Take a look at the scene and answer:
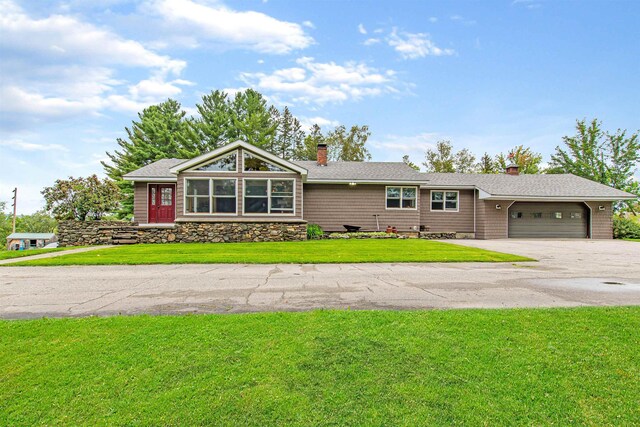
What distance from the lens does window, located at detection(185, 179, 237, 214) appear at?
1641 cm

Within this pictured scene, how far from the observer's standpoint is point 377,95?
26.0 m

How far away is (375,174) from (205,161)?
973 cm

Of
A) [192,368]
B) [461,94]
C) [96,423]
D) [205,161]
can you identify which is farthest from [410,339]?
[461,94]

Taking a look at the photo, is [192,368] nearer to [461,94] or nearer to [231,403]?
[231,403]

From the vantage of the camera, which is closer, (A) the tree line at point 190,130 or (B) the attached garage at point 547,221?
(B) the attached garage at point 547,221

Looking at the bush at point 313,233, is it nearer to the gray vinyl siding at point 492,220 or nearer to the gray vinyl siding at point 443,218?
the gray vinyl siding at point 443,218

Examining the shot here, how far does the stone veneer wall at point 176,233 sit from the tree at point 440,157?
32.9m

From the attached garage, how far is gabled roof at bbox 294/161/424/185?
24.2 ft

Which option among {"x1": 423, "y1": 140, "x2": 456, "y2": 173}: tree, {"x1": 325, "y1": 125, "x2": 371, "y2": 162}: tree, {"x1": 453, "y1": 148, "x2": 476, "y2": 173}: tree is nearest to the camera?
{"x1": 325, "y1": 125, "x2": 371, "y2": 162}: tree

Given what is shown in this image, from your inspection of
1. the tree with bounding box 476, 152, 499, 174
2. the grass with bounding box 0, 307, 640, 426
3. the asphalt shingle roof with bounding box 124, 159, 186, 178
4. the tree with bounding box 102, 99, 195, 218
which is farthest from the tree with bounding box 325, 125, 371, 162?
the grass with bounding box 0, 307, 640, 426

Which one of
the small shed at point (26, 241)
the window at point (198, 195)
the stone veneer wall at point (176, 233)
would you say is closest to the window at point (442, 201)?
the stone veneer wall at point (176, 233)

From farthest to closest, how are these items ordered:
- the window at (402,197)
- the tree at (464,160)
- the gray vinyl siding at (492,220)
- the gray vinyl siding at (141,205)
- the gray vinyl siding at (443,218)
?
the tree at (464,160) → the gray vinyl siding at (443,218) → the gray vinyl siding at (492,220) → the window at (402,197) → the gray vinyl siding at (141,205)

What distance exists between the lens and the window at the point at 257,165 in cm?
1662

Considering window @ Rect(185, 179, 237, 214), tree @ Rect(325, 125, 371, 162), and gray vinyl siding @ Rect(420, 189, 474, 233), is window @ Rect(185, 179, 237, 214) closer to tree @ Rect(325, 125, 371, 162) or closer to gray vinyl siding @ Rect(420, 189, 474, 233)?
Result: gray vinyl siding @ Rect(420, 189, 474, 233)
